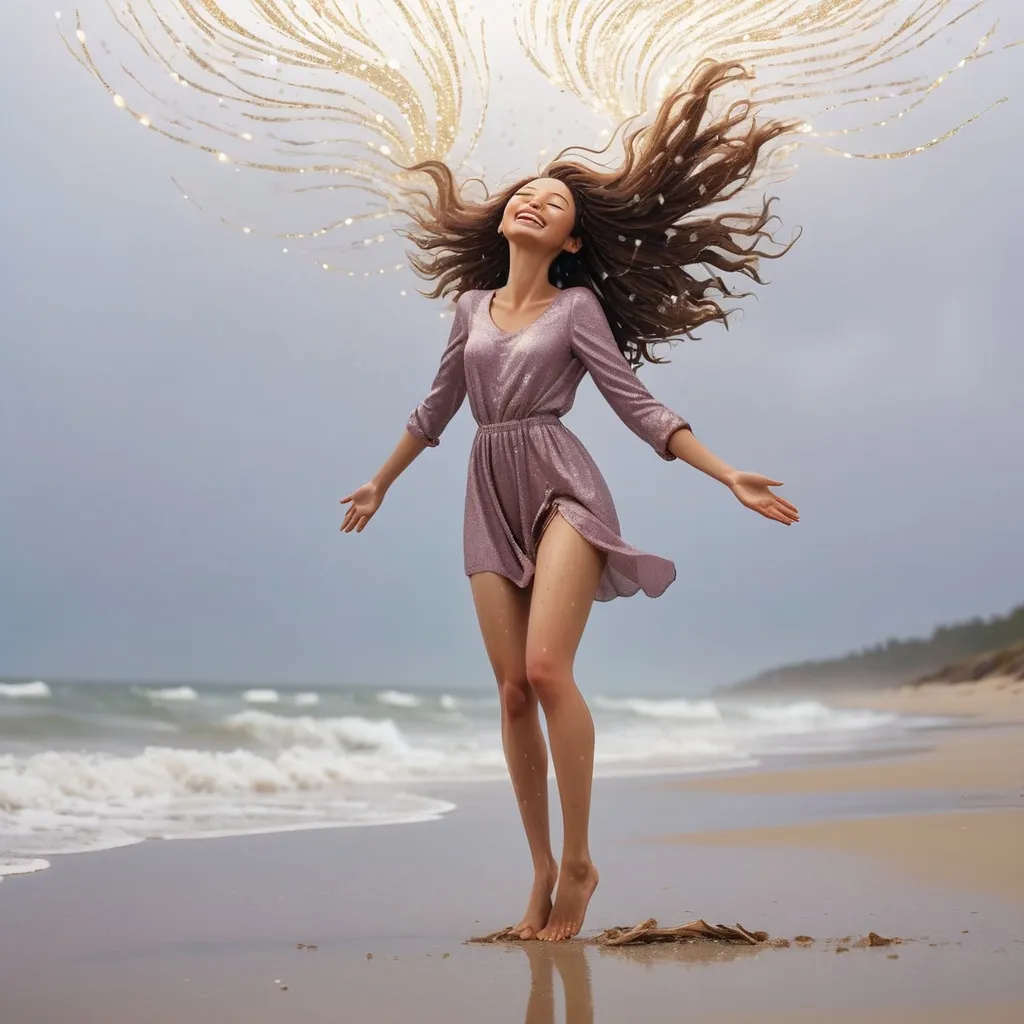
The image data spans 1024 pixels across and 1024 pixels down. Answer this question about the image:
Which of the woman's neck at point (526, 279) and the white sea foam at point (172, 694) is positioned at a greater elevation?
the woman's neck at point (526, 279)

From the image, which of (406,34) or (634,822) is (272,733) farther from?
(406,34)

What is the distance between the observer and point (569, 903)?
9.20 ft

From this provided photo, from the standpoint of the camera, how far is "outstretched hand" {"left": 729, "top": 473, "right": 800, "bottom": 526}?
107 inches

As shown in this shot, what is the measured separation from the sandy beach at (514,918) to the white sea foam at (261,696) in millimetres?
9789

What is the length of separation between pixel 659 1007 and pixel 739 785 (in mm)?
4586

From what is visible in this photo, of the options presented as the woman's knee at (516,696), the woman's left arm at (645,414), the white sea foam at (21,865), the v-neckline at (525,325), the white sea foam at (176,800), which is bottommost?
the white sea foam at (21,865)

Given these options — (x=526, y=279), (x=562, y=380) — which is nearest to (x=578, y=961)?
(x=562, y=380)

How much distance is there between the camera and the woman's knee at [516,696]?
301cm

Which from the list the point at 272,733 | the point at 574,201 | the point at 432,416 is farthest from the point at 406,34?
the point at 272,733

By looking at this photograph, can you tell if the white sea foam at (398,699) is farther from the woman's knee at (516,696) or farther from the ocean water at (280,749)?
the woman's knee at (516,696)

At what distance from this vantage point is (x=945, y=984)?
2.21 metres

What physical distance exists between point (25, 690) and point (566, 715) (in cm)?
1074

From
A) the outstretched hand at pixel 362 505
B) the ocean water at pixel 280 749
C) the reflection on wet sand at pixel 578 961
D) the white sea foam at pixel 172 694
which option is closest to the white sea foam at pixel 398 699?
the ocean water at pixel 280 749

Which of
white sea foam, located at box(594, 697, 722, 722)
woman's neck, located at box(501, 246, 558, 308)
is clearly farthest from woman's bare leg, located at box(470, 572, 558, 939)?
white sea foam, located at box(594, 697, 722, 722)
